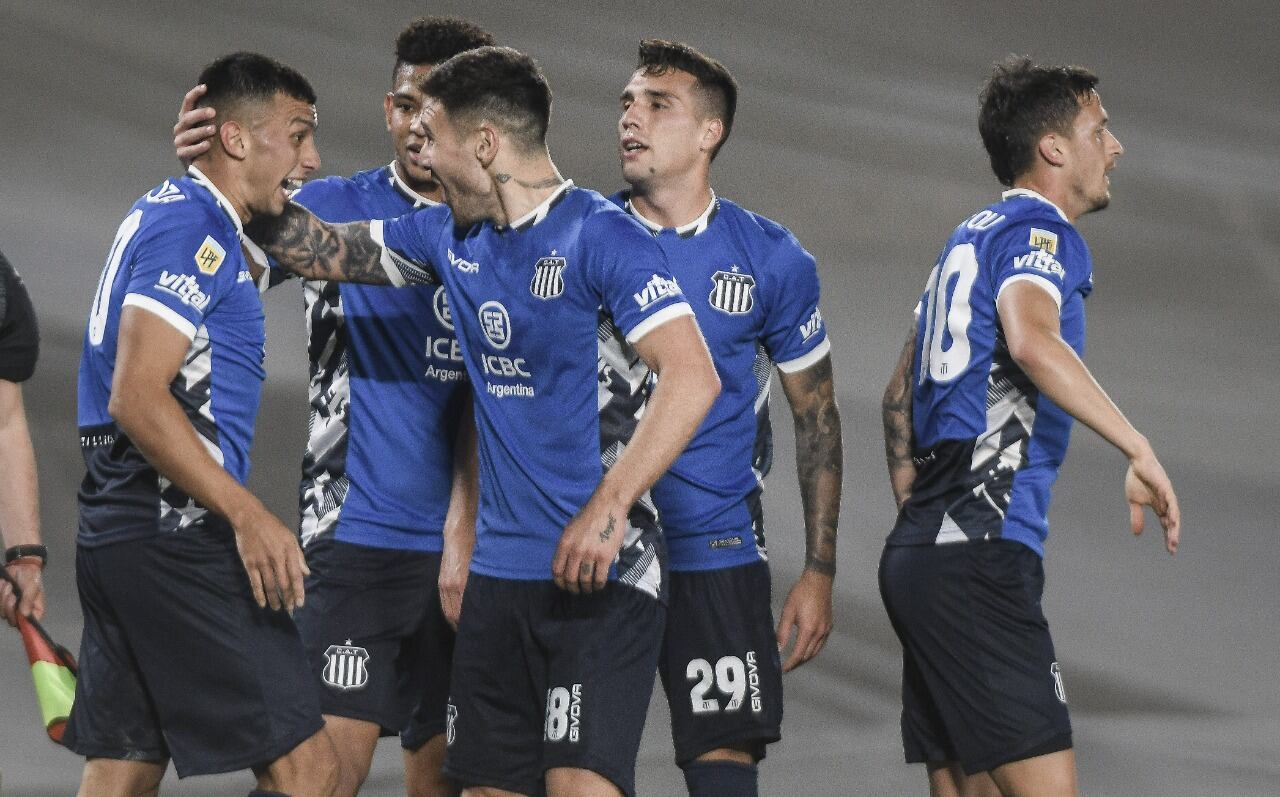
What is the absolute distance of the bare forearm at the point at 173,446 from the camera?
10.4ft

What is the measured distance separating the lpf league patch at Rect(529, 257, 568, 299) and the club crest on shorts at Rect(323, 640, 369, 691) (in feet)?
3.75

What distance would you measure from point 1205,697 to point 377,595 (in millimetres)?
3682

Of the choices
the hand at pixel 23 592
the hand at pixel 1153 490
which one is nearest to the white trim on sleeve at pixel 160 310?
the hand at pixel 23 592

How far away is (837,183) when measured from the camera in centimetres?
704

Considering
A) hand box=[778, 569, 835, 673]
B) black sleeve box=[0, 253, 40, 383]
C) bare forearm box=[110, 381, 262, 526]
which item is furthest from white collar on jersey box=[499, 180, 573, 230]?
black sleeve box=[0, 253, 40, 383]

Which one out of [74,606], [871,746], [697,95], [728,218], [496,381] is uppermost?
[697,95]

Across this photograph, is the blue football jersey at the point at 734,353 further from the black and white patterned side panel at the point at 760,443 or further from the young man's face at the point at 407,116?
the young man's face at the point at 407,116

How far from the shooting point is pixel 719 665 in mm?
3939

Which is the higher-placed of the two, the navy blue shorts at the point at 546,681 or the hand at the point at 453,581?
the hand at the point at 453,581

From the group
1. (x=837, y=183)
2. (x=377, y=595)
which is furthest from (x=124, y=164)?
(x=377, y=595)

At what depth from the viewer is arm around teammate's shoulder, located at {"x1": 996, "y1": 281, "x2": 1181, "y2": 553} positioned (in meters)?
3.42

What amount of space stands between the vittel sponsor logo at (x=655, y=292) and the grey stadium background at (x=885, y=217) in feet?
10.4

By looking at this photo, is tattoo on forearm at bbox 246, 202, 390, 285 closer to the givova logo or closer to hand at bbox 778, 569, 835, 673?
the givova logo

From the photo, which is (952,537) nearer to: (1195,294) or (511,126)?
(511,126)
